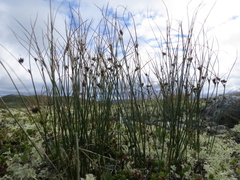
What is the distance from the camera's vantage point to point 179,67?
2.45 metres

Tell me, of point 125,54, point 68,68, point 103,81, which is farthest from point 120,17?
point 68,68

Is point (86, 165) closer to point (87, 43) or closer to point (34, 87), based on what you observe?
point (34, 87)

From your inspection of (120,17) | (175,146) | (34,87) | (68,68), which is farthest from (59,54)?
(175,146)

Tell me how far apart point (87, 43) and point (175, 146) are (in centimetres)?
142

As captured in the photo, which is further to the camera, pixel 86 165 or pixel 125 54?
pixel 125 54

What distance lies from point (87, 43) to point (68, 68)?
1.37 feet

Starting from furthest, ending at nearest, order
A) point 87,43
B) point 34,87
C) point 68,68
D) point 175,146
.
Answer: point 175,146 → point 87,43 → point 34,87 → point 68,68

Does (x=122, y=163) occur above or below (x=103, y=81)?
below

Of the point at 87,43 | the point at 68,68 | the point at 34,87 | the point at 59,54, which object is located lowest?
the point at 34,87

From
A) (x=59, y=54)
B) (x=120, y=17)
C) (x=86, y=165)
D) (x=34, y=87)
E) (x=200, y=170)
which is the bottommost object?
(x=200, y=170)

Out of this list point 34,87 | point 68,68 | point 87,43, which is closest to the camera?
point 68,68

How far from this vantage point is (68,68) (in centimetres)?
195

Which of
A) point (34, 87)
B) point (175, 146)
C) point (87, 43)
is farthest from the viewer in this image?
point (175, 146)

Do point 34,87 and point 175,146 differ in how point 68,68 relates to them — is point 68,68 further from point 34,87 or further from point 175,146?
point 175,146
